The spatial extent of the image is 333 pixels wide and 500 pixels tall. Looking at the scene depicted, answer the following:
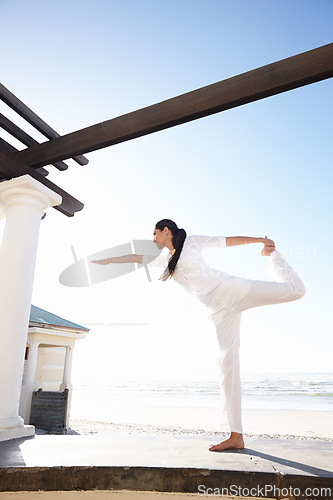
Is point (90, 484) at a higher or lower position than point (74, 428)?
higher

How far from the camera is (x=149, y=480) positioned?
1.76 metres

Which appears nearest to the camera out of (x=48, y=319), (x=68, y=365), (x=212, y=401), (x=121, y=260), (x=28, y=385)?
(x=121, y=260)

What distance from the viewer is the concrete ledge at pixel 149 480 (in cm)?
166

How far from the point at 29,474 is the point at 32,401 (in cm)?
1060

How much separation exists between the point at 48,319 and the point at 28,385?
2.32 m

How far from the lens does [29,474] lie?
1806mm

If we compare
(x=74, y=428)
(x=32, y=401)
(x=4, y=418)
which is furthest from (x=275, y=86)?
(x=74, y=428)

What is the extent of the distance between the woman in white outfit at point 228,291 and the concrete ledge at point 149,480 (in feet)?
2.10

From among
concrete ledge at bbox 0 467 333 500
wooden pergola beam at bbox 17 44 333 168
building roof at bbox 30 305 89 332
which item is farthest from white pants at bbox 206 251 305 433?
building roof at bbox 30 305 89 332

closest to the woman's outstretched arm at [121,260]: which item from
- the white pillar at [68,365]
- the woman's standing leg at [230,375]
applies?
the woman's standing leg at [230,375]

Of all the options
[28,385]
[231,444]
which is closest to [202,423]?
[28,385]

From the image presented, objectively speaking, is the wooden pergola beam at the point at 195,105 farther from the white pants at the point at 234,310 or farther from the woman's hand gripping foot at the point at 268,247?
the white pants at the point at 234,310

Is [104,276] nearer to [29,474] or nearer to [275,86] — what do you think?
[29,474]

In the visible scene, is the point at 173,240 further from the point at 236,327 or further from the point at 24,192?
the point at 24,192
